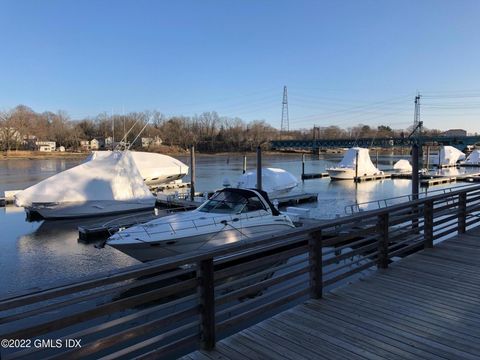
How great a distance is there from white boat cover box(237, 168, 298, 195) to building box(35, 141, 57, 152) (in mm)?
99868

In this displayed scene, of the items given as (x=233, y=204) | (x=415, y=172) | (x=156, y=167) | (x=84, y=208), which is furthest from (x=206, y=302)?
(x=156, y=167)

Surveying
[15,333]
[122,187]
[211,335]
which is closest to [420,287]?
[211,335]

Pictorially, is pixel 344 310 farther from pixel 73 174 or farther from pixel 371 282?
pixel 73 174

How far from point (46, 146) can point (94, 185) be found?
344ft

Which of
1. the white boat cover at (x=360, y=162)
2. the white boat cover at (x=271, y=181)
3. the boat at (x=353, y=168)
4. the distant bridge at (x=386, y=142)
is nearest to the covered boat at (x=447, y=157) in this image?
the distant bridge at (x=386, y=142)

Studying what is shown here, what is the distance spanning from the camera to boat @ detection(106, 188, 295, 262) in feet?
36.7

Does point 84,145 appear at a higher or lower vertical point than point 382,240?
higher

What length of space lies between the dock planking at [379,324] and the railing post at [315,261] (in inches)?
5.6

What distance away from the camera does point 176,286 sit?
11.0 feet

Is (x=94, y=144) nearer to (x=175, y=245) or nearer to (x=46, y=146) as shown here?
(x=46, y=146)

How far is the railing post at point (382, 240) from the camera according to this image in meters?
5.86

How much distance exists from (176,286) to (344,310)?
6.82ft

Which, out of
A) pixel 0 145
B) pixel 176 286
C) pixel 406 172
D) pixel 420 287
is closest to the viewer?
pixel 176 286

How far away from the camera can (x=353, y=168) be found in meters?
42.5
